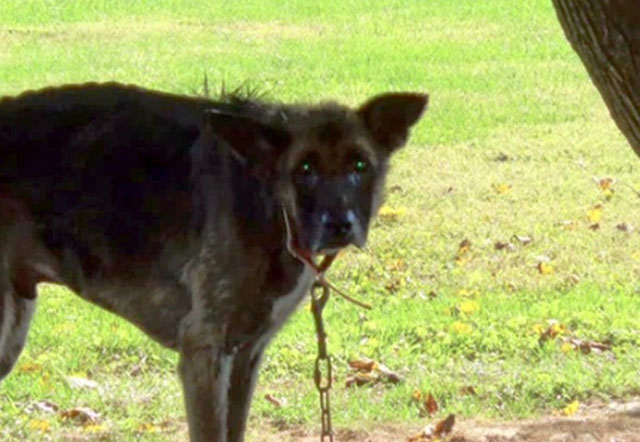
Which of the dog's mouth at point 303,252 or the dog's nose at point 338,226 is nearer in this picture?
the dog's nose at point 338,226

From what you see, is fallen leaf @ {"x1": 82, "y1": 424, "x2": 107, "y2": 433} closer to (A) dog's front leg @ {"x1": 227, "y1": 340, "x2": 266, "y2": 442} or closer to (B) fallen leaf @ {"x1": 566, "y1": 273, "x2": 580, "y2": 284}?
(A) dog's front leg @ {"x1": 227, "y1": 340, "x2": 266, "y2": 442}

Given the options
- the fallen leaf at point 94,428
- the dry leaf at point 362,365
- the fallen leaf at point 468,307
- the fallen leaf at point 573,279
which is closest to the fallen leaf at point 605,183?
the fallen leaf at point 573,279

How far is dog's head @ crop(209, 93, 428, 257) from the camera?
5402 mm

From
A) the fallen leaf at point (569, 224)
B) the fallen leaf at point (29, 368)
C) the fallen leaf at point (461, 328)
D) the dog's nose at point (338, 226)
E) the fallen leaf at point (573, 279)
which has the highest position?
the dog's nose at point (338, 226)

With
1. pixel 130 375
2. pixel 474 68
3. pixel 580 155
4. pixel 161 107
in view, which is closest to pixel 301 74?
pixel 474 68

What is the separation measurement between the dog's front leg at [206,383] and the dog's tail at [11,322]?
2.49 ft

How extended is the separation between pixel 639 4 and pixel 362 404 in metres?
2.99

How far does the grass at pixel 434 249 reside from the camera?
7465mm

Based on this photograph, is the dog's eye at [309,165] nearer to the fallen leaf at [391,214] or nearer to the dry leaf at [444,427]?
the dry leaf at [444,427]

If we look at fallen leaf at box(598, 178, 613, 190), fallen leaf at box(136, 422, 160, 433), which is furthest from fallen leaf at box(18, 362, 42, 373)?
fallen leaf at box(598, 178, 613, 190)

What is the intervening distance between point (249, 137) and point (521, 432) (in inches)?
78.7

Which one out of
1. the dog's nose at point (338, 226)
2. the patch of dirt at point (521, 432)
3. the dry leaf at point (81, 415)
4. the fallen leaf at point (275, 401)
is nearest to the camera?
the dog's nose at point (338, 226)

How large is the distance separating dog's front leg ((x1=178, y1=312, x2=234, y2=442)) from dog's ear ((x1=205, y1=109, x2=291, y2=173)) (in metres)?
0.62

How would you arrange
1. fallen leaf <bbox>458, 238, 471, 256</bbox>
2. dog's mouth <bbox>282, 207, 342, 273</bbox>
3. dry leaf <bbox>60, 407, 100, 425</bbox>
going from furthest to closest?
1. fallen leaf <bbox>458, 238, 471, 256</bbox>
2. dry leaf <bbox>60, 407, 100, 425</bbox>
3. dog's mouth <bbox>282, 207, 342, 273</bbox>
